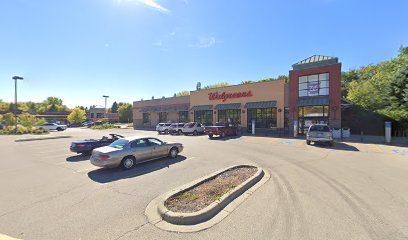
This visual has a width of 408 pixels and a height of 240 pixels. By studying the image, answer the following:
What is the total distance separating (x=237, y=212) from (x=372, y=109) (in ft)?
91.6

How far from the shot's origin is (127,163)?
882 centimetres

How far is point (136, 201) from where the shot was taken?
5.34m

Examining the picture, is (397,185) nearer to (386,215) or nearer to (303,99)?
(386,215)

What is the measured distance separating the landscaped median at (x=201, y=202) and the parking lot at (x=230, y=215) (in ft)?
0.70

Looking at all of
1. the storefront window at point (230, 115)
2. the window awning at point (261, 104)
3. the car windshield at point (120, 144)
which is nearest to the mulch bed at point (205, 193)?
the car windshield at point (120, 144)

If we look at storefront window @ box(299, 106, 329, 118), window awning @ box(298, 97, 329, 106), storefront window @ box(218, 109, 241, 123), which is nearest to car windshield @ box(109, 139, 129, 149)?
window awning @ box(298, 97, 329, 106)

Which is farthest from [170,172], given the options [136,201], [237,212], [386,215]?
[386,215]

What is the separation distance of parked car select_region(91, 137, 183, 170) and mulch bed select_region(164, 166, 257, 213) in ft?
13.5

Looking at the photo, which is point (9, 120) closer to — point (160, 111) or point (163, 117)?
point (160, 111)

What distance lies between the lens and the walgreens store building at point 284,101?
21531mm

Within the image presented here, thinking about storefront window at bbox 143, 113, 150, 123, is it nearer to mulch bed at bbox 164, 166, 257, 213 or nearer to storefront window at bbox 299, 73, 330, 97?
storefront window at bbox 299, 73, 330, 97

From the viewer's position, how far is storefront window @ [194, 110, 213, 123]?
3253 cm

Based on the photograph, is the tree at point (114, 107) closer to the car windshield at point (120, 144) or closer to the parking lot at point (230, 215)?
the parking lot at point (230, 215)

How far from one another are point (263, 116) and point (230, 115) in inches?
206
